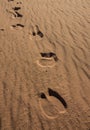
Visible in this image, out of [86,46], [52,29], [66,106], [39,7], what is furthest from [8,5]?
[66,106]

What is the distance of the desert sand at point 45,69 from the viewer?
9.38 feet

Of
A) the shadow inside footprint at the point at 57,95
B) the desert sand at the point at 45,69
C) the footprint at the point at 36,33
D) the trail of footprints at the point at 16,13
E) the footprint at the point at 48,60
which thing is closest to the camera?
the desert sand at the point at 45,69

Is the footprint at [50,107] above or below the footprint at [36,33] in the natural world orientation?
below

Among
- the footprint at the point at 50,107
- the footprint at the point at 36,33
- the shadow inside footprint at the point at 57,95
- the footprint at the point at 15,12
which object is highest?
the footprint at the point at 15,12

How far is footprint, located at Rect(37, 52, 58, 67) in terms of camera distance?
3.82 metres

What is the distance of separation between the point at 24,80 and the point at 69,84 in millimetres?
815

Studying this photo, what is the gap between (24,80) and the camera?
3.51 meters

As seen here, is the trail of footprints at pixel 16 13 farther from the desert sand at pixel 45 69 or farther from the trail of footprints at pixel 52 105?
the trail of footprints at pixel 52 105

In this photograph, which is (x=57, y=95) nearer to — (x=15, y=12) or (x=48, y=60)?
(x=48, y=60)

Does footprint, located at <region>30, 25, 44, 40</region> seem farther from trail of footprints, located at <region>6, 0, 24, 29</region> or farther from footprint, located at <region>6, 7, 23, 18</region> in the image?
footprint, located at <region>6, 7, 23, 18</region>

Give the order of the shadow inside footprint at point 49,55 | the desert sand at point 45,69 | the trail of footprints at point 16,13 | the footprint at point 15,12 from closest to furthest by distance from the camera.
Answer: the desert sand at point 45,69 < the shadow inside footprint at point 49,55 < the trail of footprints at point 16,13 < the footprint at point 15,12

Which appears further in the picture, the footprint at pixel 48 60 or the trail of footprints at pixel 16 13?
the trail of footprints at pixel 16 13

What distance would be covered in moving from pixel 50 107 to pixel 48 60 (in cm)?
117

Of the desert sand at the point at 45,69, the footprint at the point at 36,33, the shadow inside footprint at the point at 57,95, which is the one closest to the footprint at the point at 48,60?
the desert sand at the point at 45,69
